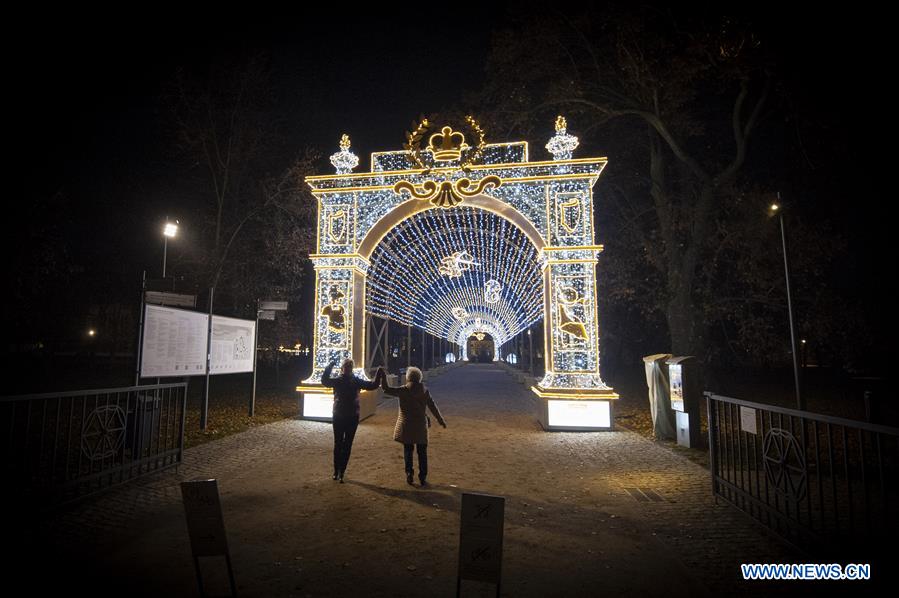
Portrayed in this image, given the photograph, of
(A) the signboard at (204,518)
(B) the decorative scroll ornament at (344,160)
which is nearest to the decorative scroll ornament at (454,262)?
(B) the decorative scroll ornament at (344,160)

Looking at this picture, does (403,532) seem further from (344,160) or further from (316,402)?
(344,160)

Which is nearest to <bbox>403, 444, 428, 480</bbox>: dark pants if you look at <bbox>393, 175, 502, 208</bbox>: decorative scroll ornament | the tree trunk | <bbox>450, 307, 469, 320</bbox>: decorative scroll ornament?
<bbox>393, 175, 502, 208</bbox>: decorative scroll ornament

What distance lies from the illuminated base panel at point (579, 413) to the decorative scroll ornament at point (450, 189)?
498 centimetres

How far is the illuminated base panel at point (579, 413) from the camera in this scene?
33.7ft

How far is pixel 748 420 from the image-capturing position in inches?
188

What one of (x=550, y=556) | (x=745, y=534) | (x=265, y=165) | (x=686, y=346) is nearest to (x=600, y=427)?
(x=686, y=346)

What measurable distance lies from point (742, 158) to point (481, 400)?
10533mm

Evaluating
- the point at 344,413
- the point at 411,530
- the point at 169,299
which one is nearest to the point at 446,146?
the point at 169,299

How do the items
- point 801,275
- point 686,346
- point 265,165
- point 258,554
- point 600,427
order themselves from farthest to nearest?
point 265,165 < point 801,275 < point 686,346 < point 600,427 < point 258,554

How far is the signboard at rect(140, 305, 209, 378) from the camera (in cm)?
774

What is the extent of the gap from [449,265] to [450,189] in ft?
27.3

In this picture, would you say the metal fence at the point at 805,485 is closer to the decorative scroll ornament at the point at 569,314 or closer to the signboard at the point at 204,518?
the signboard at the point at 204,518

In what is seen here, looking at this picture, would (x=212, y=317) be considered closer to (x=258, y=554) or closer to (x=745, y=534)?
(x=258, y=554)

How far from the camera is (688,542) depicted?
425cm
